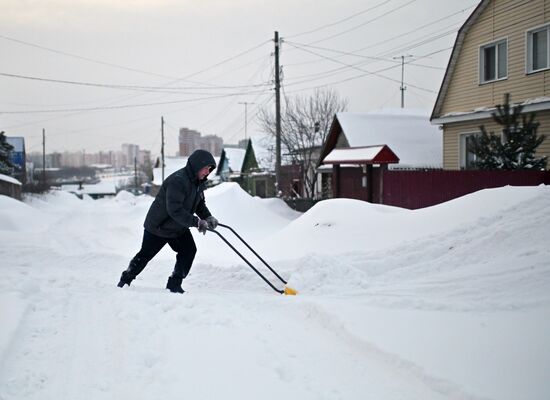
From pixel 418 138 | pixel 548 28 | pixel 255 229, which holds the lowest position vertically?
pixel 255 229

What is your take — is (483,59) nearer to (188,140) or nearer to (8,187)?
(8,187)

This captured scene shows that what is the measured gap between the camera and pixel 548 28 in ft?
43.6

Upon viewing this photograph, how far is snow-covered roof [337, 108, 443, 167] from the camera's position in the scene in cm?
1892

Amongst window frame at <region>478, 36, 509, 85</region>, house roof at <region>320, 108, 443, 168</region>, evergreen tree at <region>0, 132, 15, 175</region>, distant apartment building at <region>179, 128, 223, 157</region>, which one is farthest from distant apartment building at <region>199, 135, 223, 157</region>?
window frame at <region>478, 36, 509, 85</region>

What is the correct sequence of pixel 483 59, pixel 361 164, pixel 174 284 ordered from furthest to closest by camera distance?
pixel 361 164 < pixel 483 59 < pixel 174 284

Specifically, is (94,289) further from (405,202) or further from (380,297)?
(405,202)

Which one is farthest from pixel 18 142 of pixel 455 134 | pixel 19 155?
pixel 455 134

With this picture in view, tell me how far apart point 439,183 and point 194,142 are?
88929 millimetres

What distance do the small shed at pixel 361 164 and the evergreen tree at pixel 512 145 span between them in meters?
4.51

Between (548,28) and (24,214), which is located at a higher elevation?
(548,28)

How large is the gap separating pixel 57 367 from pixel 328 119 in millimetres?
24397

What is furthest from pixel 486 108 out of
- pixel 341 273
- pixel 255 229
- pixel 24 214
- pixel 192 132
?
pixel 192 132

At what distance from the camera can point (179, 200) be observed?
19.1ft

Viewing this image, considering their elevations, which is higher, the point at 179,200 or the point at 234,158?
the point at 234,158
